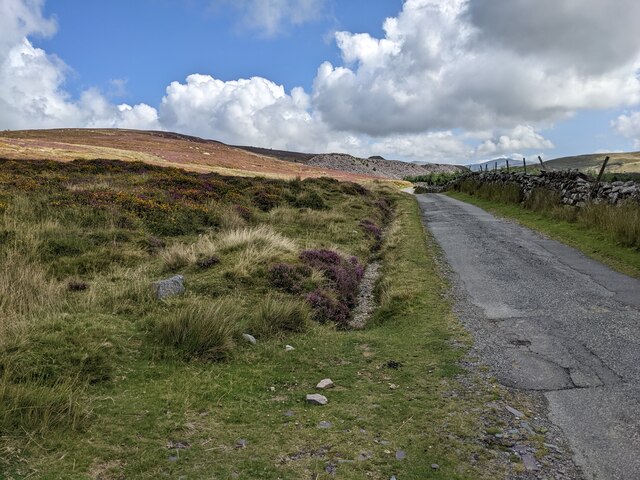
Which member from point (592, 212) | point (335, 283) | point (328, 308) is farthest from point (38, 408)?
point (592, 212)

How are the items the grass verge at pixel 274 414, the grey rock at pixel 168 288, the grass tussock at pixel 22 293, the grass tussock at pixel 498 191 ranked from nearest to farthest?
the grass verge at pixel 274 414
the grass tussock at pixel 22 293
the grey rock at pixel 168 288
the grass tussock at pixel 498 191

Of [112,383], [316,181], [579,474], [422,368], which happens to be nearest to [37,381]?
[112,383]

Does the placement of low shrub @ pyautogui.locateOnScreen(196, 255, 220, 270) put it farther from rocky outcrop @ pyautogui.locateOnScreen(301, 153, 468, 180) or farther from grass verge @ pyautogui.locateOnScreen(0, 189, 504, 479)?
rocky outcrop @ pyautogui.locateOnScreen(301, 153, 468, 180)

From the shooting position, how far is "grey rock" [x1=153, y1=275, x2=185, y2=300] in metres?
7.79

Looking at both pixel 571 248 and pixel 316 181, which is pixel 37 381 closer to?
pixel 571 248

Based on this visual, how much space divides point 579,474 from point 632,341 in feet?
11.9

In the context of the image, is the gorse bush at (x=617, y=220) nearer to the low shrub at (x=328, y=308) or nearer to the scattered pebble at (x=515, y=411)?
the low shrub at (x=328, y=308)

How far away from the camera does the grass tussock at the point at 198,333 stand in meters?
5.90

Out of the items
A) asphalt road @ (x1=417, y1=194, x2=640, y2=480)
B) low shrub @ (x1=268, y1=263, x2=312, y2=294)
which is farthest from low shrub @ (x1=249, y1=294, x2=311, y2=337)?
asphalt road @ (x1=417, y1=194, x2=640, y2=480)

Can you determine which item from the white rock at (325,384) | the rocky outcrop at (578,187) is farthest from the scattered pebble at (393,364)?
the rocky outcrop at (578,187)

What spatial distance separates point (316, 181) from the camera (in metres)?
33.4

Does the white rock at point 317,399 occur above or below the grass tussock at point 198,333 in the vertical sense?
below

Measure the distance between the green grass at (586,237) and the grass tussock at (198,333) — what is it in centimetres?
943

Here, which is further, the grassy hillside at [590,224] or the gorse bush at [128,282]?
the grassy hillside at [590,224]
